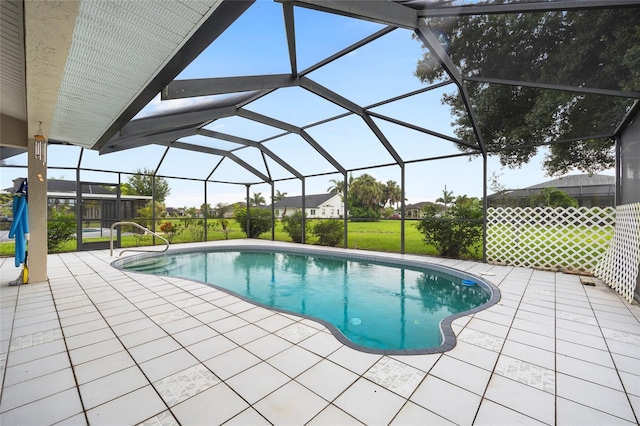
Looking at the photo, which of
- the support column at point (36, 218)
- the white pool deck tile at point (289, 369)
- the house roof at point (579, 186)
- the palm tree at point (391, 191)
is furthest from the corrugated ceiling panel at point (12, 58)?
the palm tree at point (391, 191)

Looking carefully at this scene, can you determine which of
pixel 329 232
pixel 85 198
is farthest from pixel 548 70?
pixel 85 198


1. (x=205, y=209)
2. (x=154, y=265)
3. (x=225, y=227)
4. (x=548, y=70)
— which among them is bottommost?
(x=154, y=265)

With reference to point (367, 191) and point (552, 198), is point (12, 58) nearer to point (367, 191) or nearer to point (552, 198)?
point (552, 198)

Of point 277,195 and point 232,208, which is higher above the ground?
point 277,195

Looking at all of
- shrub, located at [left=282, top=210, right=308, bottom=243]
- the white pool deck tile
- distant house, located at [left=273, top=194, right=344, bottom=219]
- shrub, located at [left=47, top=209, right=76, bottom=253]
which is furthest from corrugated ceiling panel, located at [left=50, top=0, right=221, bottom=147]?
distant house, located at [left=273, top=194, right=344, bottom=219]

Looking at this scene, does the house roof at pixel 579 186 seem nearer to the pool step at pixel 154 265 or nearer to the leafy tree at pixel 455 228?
the leafy tree at pixel 455 228

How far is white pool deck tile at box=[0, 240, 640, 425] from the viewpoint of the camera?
1646mm

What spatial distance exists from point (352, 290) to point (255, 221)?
8.06m

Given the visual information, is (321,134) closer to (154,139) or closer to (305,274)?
(305,274)

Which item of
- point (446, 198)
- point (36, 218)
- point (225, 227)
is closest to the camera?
point (36, 218)

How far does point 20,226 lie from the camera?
432 cm

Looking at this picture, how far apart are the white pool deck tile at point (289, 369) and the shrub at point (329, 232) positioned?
6722 millimetres

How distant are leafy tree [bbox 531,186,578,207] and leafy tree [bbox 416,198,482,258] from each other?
3.82 feet

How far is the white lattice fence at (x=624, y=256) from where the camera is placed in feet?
12.3
